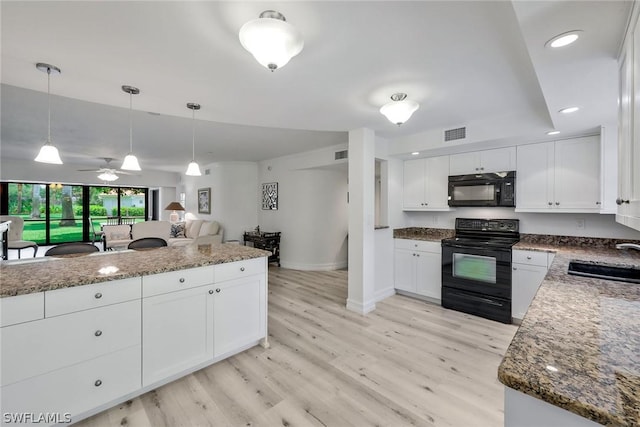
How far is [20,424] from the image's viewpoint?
153cm

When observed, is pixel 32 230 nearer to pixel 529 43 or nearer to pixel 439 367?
pixel 439 367

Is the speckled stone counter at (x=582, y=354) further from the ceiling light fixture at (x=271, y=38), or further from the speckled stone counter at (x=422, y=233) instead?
the speckled stone counter at (x=422, y=233)

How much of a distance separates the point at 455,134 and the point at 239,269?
3042 millimetres

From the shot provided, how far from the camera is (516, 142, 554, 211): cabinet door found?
10.6 ft

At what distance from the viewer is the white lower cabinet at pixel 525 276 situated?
3001 millimetres

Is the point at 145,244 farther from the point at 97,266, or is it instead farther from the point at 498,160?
the point at 498,160

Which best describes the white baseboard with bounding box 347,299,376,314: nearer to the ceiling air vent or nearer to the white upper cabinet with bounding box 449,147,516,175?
the white upper cabinet with bounding box 449,147,516,175

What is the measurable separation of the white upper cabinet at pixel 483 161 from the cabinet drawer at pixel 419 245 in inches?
42.1

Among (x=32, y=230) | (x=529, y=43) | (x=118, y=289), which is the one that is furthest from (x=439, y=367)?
(x=32, y=230)

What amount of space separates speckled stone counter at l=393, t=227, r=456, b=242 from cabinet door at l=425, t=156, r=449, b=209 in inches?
17.2

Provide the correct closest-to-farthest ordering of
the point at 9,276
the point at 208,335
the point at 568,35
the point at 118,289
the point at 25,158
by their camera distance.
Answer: the point at 568,35, the point at 9,276, the point at 118,289, the point at 208,335, the point at 25,158

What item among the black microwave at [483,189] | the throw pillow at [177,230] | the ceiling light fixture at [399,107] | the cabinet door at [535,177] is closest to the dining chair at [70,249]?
the ceiling light fixture at [399,107]

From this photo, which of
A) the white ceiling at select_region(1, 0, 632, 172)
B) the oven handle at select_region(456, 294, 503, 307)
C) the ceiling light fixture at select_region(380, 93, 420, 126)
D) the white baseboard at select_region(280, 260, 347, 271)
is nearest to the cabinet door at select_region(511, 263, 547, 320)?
the oven handle at select_region(456, 294, 503, 307)

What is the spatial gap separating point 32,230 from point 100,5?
9965 millimetres
